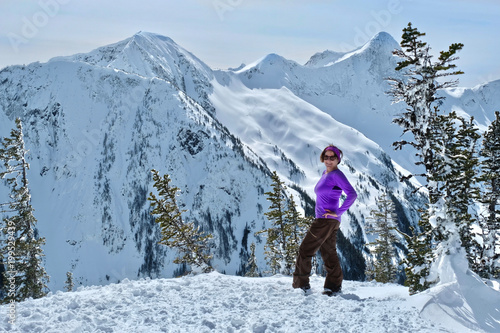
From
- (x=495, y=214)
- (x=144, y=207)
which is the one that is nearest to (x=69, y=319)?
(x=495, y=214)

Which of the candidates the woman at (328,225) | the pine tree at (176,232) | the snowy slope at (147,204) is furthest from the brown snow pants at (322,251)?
the snowy slope at (147,204)

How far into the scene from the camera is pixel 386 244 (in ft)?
115

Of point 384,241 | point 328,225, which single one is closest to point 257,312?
point 328,225

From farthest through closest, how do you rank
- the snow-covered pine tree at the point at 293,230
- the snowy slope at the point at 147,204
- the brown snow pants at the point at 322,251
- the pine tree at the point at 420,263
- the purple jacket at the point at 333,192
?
the snowy slope at the point at 147,204, the snow-covered pine tree at the point at 293,230, the pine tree at the point at 420,263, the brown snow pants at the point at 322,251, the purple jacket at the point at 333,192

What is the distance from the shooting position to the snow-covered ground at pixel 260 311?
6508mm

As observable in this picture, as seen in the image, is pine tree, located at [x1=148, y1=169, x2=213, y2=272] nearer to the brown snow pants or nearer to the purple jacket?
the brown snow pants

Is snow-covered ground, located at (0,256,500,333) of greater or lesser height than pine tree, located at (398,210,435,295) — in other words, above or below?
below

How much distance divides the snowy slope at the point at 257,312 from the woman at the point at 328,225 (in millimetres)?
469

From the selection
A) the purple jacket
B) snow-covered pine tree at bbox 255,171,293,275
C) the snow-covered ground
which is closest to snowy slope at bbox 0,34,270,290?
snow-covered pine tree at bbox 255,171,293,275

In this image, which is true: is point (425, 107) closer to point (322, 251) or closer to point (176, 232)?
point (322, 251)

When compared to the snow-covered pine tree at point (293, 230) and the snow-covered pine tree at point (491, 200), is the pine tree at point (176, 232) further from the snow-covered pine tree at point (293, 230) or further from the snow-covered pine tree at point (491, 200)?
the snow-covered pine tree at point (491, 200)

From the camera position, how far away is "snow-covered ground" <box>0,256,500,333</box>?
651cm

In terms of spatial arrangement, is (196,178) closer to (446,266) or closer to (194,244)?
(194,244)

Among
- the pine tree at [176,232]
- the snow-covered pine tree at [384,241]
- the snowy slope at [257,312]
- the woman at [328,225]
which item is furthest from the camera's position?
the snow-covered pine tree at [384,241]
